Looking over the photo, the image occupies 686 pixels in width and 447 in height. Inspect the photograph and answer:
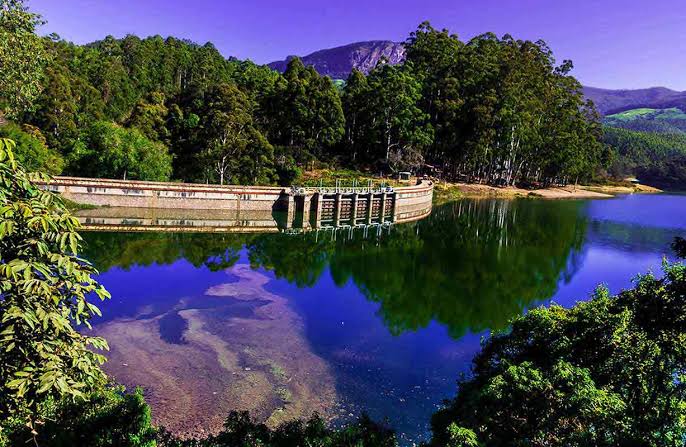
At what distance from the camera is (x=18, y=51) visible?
48.8 feet

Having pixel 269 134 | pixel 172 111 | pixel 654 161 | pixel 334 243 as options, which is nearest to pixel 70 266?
pixel 334 243

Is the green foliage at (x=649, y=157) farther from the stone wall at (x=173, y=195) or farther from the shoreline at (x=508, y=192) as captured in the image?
the stone wall at (x=173, y=195)

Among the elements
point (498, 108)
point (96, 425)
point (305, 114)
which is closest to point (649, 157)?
point (498, 108)

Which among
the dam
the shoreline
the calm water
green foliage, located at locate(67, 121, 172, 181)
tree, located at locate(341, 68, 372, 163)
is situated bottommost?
the calm water

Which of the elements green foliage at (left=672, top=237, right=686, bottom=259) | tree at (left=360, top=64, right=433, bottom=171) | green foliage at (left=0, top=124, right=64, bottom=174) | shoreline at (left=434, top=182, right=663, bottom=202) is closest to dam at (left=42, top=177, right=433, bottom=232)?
green foliage at (left=0, top=124, right=64, bottom=174)

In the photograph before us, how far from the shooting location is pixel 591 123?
99.6 meters

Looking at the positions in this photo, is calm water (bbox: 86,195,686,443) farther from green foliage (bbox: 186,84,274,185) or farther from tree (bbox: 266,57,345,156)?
tree (bbox: 266,57,345,156)

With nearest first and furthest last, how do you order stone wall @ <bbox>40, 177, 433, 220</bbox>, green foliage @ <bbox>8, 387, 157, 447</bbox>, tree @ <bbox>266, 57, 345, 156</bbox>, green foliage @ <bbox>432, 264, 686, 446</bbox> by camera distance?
green foliage @ <bbox>432, 264, 686, 446</bbox>, green foliage @ <bbox>8, 387, 157, 447</bbox>, stone wall @ <bbox>40, 177, 433, 220</bbox>, tree @ <bbox>266, 57, 345, 156</bbox>

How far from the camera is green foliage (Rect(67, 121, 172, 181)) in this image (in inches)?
1775

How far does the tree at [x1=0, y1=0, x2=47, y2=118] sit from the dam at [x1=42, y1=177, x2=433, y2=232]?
67.8ft

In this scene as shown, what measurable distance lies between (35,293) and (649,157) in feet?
582

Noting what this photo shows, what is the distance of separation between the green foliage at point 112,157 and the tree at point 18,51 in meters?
30.7

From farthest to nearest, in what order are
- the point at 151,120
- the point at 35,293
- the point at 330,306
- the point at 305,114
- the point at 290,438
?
the point at 305,114 < the point at 151,120 < the point at 330,306 < the point at 290,438 < the point at 35,293

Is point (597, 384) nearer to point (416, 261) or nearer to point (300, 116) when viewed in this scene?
point (416, 261)
